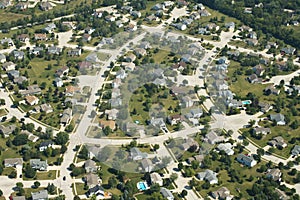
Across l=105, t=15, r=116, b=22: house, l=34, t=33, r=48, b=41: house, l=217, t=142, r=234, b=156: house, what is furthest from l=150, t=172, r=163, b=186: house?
l=105, t=15, r=116, b=22: house

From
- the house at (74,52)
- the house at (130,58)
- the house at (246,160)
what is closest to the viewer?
the house at (246,160)

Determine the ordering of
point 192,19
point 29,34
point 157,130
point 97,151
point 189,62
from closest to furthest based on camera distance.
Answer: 1. point 97,151
2. point 157,130
3. point 189,62
4. point 29,34
5. point 192,19

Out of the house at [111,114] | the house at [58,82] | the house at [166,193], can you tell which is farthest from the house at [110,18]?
the house at [166,193]

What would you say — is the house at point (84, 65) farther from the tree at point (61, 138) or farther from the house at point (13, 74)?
the tree at point (61, 138)

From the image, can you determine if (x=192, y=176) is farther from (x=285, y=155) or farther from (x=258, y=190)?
(x=285, y=155)

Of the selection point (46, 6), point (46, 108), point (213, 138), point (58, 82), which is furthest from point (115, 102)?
point (46, 6)

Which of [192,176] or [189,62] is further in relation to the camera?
[189,62]

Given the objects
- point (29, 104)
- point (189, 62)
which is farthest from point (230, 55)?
point (29, 104)

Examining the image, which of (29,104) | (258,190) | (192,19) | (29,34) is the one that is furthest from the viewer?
(192,19)
